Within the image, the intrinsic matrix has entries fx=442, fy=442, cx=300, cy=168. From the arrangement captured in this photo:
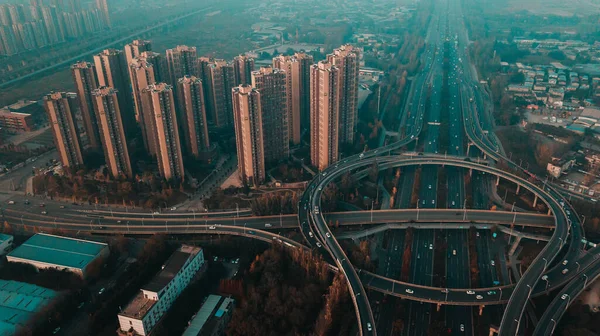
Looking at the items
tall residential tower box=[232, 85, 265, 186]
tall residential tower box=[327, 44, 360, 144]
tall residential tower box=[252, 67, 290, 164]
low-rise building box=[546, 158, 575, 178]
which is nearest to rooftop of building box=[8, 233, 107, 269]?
tall residential tower box=[232, 85, 265, 186]

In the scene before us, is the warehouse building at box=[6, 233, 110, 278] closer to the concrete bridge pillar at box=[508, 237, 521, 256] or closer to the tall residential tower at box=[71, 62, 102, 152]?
the tall residential tower at box=[71, 62, 102, 152]

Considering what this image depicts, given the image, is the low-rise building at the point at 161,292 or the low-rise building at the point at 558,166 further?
the low-rise building at the point at 558,166

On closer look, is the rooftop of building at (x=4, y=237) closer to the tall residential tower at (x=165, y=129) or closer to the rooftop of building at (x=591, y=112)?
the tall residential tower at (x=165, y=129)

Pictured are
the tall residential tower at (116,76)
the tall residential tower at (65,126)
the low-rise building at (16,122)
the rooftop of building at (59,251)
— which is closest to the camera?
the rooftop of building at (59,251)

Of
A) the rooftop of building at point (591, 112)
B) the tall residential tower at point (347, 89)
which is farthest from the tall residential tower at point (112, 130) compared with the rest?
the rooftop of building at point (591, 112)

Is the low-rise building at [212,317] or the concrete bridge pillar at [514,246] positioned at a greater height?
the low-rise building at [212,317]

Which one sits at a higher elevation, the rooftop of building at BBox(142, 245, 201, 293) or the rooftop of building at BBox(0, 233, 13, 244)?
the rooftop of building at BBox(142, 245, 201, 293)
